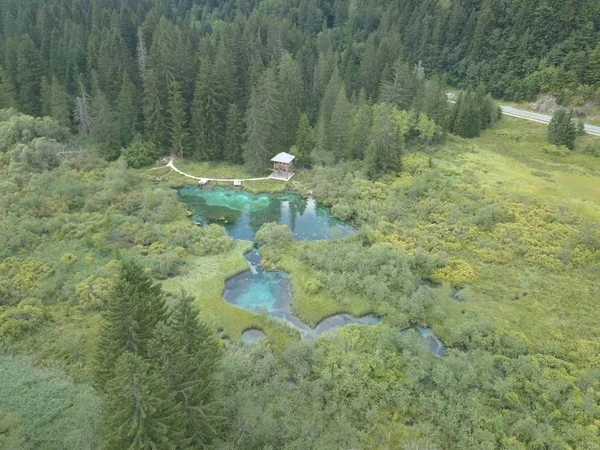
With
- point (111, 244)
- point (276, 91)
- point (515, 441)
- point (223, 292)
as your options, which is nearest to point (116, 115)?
point (276, 91)

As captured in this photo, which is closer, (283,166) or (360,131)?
(283,166)

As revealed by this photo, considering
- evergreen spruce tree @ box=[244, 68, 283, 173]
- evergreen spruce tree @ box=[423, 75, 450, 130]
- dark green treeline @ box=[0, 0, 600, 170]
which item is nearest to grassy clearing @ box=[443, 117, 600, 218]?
evergreen spruce tree @ box=[423, 75, 450, 130]

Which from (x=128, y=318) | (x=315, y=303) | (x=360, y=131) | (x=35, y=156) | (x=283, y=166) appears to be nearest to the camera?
(x=128, y=318)

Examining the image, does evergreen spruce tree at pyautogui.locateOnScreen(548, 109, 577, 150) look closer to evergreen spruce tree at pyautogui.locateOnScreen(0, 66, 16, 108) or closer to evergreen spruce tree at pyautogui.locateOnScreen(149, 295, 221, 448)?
evergreen spruce tree at pyautogui.locateOnScreen(149, 295, 221, 448)

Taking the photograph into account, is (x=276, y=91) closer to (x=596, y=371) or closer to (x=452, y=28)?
(x=596, y=371)

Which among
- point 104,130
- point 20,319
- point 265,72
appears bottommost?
point 20,319

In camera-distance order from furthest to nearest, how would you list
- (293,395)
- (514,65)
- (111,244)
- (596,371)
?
(514,65) → (111,244) → (596,371) → (293,395)

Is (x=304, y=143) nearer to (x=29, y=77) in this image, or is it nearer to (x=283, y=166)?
(x=283, y=166)

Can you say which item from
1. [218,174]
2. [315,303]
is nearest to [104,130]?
[218,174]
